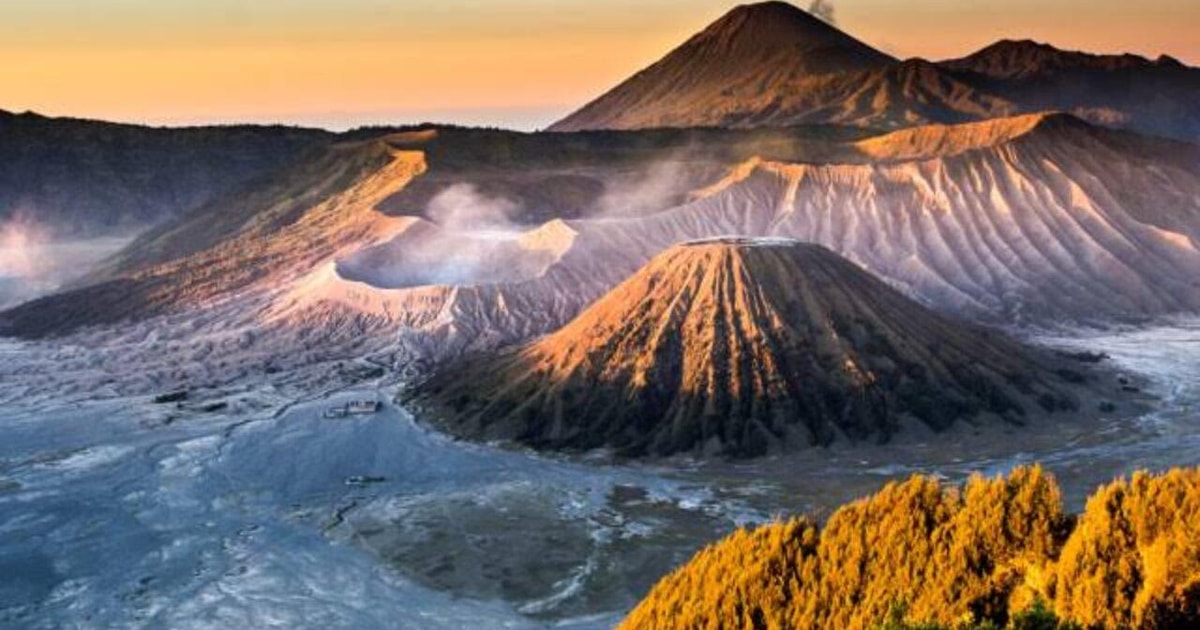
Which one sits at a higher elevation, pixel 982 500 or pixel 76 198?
pixel 76 198

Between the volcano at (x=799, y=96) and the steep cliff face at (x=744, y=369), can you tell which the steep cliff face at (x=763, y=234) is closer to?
the steep cliff face at (x=744, y=369)

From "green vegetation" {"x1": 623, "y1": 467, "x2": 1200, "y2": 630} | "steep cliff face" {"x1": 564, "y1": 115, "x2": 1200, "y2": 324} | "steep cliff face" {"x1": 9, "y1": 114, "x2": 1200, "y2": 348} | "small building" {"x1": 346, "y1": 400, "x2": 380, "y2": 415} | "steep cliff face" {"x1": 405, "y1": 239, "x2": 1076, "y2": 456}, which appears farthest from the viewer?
"steep cliff face" {"x1": 564, "y1": 115, "x2": 1200, "y2": 324}

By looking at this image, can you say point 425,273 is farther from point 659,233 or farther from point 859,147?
point 859,147

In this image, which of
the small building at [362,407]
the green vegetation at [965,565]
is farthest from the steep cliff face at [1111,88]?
the green vegetation at [965,565]

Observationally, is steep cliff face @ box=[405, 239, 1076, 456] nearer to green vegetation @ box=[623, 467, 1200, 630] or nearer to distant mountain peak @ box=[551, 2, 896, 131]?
green vegetation @ box=[623, 467, 1200, 630]

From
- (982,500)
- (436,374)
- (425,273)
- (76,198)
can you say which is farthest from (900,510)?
(76,198)

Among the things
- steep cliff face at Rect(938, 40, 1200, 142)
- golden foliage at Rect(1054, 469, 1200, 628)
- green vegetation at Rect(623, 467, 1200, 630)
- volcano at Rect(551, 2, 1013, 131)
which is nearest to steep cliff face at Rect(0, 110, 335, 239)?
volcano at Rect(551, 2, 1013, 131)
